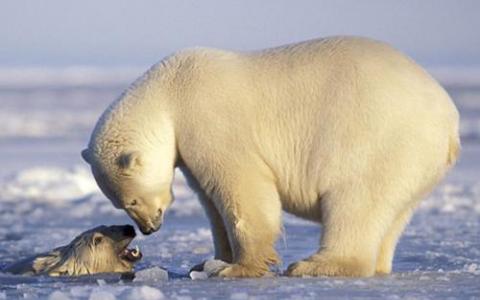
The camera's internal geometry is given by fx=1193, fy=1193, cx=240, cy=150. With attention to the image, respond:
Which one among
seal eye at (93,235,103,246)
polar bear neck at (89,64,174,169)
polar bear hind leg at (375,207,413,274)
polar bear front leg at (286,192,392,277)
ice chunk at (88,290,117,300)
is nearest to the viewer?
ice chunk at (88,290,117,300)

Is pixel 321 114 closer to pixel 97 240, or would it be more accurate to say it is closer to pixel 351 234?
pixel 351 234

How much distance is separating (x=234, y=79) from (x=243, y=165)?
475mm

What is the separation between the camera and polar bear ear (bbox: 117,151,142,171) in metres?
6.27

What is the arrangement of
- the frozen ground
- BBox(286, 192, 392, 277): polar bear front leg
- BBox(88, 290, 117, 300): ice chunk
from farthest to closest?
BBox(286, 192, 392, 277): polar bear front leg
the frozen ground
BBox(88, 290, 117, 300): ice chunk

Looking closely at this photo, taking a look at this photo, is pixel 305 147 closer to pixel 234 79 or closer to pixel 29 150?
pixel 234 79

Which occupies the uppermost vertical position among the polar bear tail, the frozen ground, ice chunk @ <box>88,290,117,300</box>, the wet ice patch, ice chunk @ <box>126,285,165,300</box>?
the polar bear tail

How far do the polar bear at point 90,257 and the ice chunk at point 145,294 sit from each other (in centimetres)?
163

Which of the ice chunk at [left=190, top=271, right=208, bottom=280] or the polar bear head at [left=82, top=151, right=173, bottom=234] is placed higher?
the polar bear head at [left=82, top=151, right=173, bottom=234]

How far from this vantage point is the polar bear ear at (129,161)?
247 inches

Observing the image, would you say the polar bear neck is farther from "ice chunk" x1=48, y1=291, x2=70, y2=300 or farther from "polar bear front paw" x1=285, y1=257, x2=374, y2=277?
"ice chunk" x1=48, y1=291, x2=70, y2=300

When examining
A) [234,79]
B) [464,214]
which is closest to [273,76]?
[234,79]

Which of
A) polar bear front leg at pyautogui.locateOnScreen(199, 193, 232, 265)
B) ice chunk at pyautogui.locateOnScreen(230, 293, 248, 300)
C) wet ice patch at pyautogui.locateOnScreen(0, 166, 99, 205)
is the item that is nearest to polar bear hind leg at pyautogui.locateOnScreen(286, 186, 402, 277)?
polar bear front leg at pyautogui.locateOnScreen(199, 193, 232, 265)

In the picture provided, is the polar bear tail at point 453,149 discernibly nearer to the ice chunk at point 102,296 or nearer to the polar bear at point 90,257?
the polar bear at point 90,257

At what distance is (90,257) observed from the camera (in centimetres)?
694
